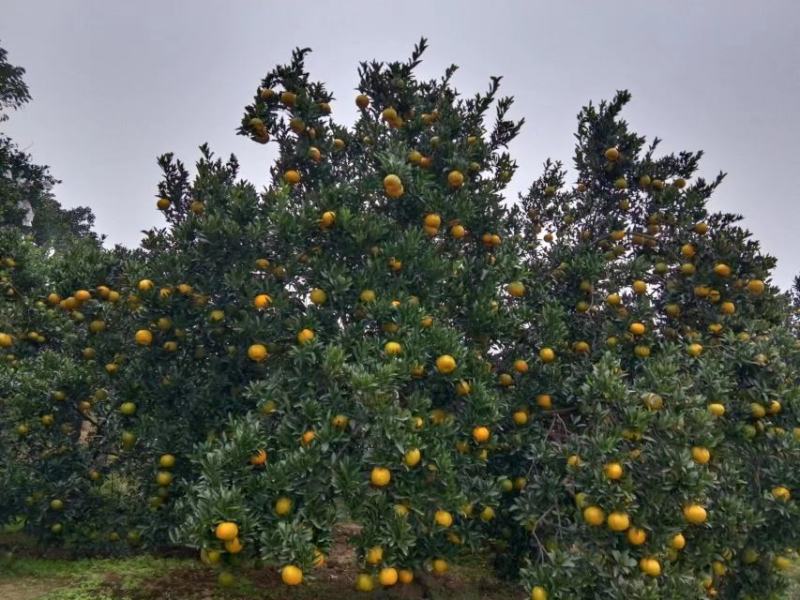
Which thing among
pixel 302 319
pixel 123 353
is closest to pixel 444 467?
pixel 302 319

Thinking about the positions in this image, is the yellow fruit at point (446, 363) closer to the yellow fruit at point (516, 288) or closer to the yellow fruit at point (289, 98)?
the yellow fruit at point (516, 288)

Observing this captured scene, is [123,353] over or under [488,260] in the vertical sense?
under

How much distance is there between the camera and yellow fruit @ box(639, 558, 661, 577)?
3541 mm

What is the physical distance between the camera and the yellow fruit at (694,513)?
141 inches

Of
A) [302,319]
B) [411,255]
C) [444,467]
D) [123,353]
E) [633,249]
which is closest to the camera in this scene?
[444,467]

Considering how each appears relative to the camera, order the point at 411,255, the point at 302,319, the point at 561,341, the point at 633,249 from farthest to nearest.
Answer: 1. the point at 633,249
2. the point at 561,341
3. the point at 411,255
4. the point at 302,319

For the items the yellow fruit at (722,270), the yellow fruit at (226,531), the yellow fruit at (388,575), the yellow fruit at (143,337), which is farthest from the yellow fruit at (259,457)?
the yellow fruit at (722,270)

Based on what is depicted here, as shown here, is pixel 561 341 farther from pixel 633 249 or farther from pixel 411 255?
pixel 633 249

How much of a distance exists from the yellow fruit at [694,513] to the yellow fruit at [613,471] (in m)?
0.50

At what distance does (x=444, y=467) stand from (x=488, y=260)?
6.92 ft

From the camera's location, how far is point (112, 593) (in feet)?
14.5

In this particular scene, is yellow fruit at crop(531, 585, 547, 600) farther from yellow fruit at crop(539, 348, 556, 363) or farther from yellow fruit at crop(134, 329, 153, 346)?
yellow fruit at crop(134, 329, 153, 346)

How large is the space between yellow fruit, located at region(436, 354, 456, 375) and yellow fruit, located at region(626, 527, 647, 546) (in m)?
1.57

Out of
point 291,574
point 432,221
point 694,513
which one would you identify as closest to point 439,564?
point 291,574
